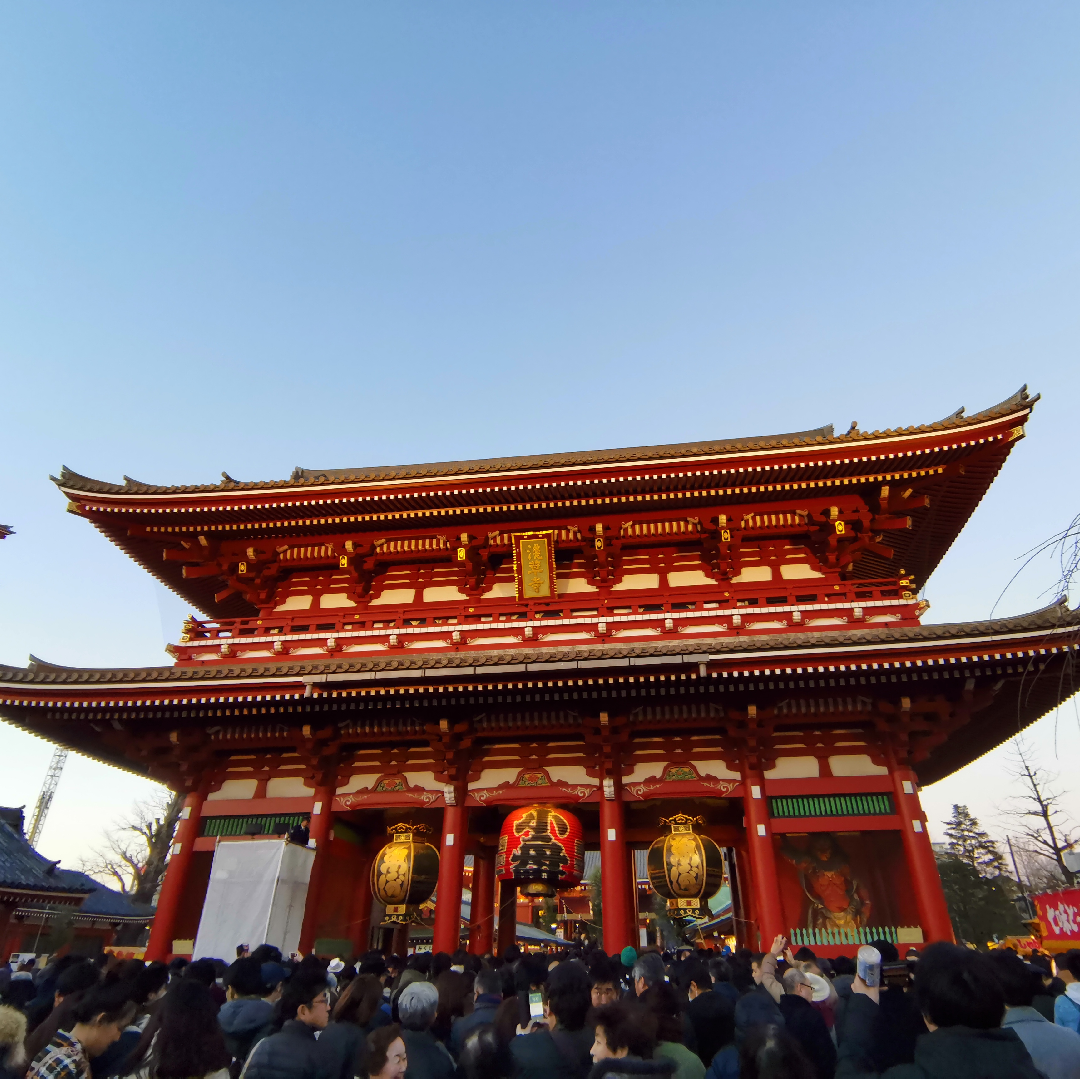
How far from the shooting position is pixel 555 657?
11.2 m

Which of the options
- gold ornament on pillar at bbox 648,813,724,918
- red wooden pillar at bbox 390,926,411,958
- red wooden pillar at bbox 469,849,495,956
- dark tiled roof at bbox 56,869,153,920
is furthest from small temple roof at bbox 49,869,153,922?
gold ornament on pillar at bbox 648,813,724,918

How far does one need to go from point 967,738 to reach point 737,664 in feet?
20.4

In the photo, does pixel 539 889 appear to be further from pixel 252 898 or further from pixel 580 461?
pixel 580 461

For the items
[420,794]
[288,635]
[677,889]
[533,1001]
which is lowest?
[533,1001]

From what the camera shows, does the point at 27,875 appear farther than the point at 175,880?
Yes

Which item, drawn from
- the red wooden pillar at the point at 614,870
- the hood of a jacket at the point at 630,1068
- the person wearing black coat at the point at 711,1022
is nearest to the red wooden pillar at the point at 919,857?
the red wooden pillar at the point at 614,870

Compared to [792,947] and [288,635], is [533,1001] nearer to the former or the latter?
[792,947]

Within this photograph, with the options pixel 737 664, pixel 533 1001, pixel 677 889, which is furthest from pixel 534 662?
pixel 533 1001

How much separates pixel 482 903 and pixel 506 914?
147cm

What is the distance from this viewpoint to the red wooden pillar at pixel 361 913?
14.0 m

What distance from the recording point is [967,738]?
44.8 ft

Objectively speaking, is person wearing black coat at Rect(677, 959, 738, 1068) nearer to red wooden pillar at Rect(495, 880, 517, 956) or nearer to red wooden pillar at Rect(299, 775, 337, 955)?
red wooden pillar at Rect(299, 775, 337, 955)

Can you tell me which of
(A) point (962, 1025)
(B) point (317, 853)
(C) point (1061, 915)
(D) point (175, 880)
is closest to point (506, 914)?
(B) point (317, 853)

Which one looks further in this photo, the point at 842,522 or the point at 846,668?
the point at 842,522
